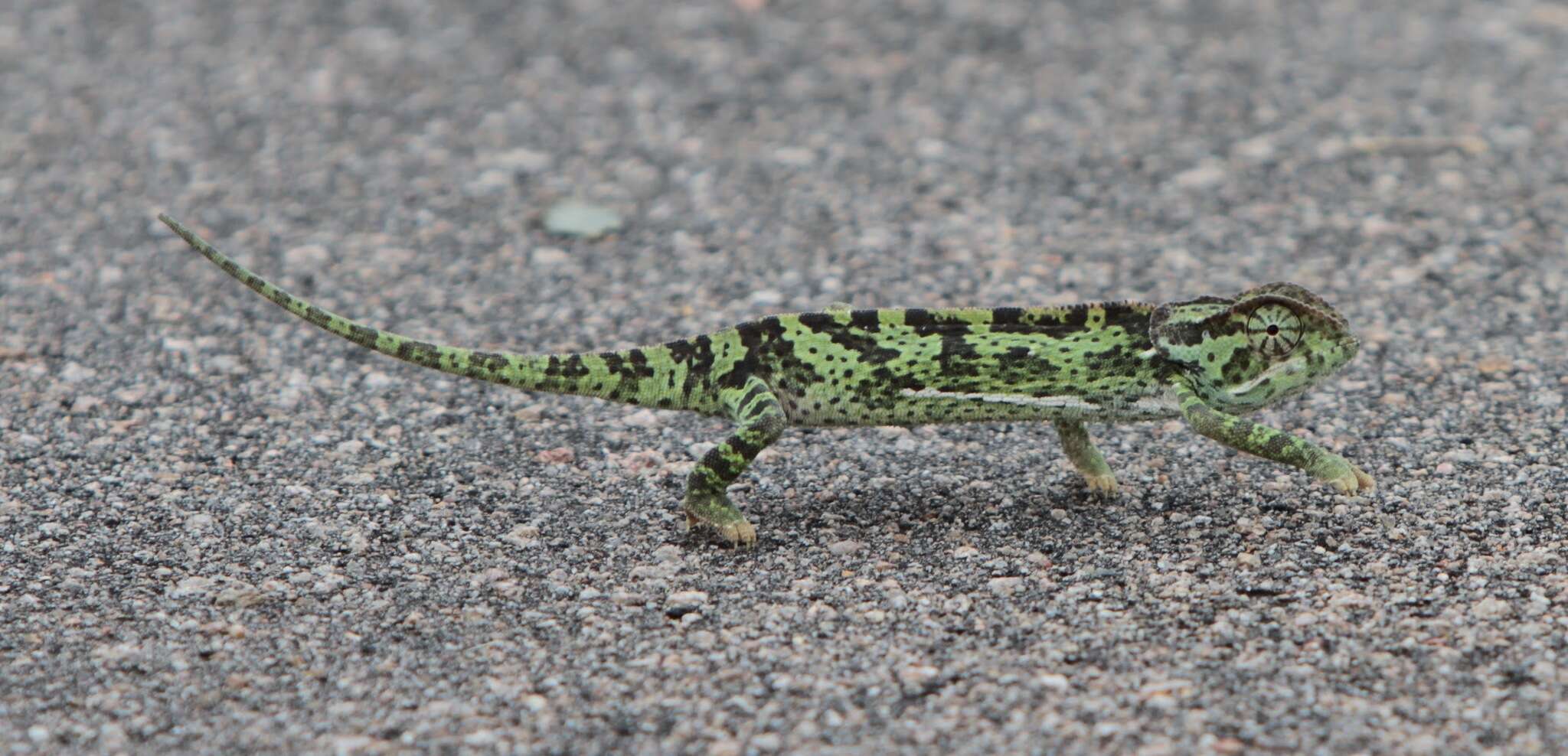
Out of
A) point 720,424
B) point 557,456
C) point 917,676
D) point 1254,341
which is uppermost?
point 1254,341

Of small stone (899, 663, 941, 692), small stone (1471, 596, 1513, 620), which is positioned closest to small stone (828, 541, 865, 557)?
small stone (899, 663, 941, 692)

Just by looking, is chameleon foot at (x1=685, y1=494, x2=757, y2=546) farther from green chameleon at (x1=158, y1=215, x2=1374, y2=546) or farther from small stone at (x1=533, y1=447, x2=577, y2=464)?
small stone at (x1=533, y1=447, x2=577, y2=464)

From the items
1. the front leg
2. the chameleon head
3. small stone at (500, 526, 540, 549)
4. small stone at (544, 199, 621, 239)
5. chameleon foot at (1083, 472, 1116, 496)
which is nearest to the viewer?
the front leg

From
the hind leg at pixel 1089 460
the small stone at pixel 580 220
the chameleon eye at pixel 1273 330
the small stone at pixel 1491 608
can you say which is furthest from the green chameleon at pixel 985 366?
the small stone at pixel 580 220

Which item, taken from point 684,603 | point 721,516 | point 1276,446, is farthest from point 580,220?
point 1276,446

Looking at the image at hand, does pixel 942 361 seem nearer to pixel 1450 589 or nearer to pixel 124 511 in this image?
pixel 1450 589

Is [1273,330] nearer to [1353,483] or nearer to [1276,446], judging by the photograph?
[1276,446]
